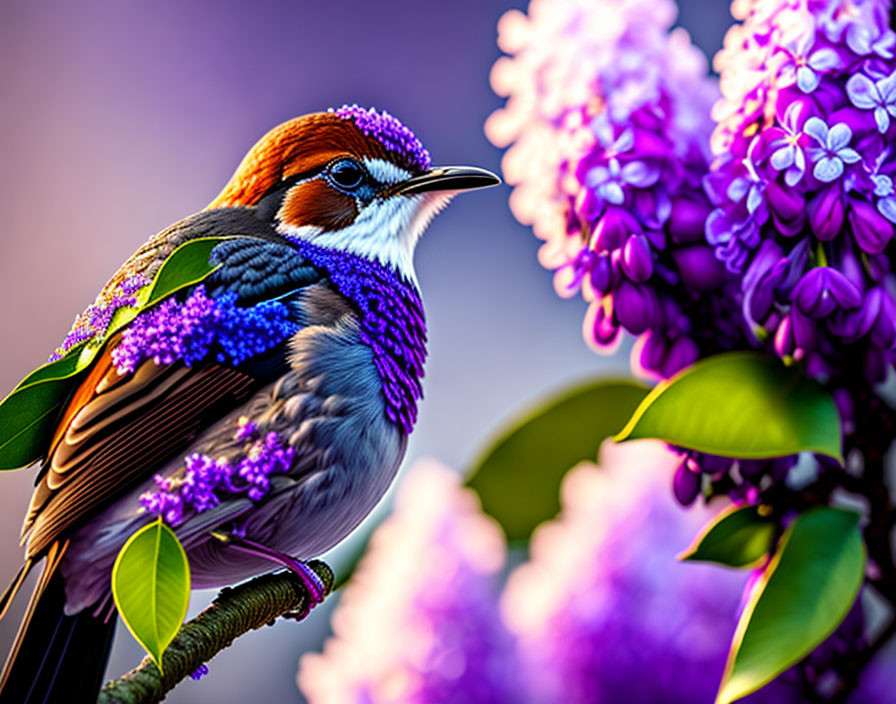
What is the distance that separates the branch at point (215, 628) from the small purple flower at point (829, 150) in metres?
0.24

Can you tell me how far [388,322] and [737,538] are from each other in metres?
0.22

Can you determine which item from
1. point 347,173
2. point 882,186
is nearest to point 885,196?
point 882,186

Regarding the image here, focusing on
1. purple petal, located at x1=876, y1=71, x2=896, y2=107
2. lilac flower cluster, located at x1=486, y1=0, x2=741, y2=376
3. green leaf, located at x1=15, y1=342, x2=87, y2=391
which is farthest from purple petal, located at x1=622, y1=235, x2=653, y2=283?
green leaf, located at x1=15, y1=342, x2=87, y2=391

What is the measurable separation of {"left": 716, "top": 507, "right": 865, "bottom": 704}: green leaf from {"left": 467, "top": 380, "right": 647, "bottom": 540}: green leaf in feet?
0.52

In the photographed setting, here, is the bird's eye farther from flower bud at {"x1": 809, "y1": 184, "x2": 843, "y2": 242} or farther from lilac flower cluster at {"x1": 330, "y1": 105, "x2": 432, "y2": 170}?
flower bud at {"x1": 809, "y1": 184, "x2": 843, "y2": 242}

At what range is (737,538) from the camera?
0.41m

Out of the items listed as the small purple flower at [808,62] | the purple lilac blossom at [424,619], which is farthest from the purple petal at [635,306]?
the purple lilac blossom at [424,619]

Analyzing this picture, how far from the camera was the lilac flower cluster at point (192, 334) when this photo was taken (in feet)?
0.81

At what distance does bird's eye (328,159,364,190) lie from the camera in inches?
11.8

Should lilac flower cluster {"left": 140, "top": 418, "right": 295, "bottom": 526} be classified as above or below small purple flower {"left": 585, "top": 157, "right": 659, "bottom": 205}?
below

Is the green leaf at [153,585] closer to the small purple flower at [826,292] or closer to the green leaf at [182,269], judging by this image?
the green leaf at [182,269]

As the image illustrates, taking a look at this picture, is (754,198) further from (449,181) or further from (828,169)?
(449,181)

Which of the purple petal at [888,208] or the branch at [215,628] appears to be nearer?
the branch at [215,628]

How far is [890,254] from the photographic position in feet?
1.25
